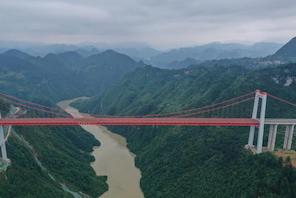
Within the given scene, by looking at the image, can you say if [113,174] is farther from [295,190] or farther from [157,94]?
[157,94]

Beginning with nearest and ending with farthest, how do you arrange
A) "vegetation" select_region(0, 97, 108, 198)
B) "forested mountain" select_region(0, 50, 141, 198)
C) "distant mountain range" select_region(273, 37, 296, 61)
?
"vegetation" select_region(0, 97, 108, 198) → "forested mountain" select_region(0, 50, 141, 198) → "distant mountain range" select_region(273, 37, 296, 61)

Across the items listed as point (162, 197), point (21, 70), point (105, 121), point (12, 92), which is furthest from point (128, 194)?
point (21, 70)

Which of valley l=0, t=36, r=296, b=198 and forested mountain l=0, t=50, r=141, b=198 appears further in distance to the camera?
forested mountain l=0, t=50, r=141, b=198

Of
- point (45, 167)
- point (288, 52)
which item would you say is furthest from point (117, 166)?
point (288, 52)

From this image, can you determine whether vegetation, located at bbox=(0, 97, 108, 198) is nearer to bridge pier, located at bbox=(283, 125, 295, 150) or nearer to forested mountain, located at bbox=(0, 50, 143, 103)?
bridge pier, located at bbox=(283, 125, 295, 150)

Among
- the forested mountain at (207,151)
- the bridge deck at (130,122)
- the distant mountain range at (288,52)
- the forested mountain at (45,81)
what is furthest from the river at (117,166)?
the distant mountain range at (288,52)

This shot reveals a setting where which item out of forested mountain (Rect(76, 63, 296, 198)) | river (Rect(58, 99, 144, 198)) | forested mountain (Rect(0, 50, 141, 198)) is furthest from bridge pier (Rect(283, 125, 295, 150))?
forested mountain (Rect(0, 50, 141, 198))
